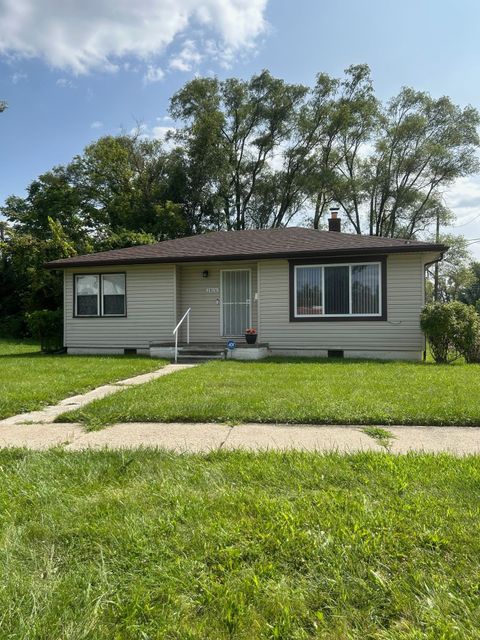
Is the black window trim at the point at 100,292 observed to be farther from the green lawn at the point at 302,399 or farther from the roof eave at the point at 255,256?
the green lawn at the point at 302,399

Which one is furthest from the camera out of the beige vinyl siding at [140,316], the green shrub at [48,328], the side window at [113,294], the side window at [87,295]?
the green shrub at [48,328]

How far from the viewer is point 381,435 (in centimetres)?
419

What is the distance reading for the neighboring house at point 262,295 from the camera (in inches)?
442

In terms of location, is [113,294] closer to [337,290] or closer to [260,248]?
[260,248]

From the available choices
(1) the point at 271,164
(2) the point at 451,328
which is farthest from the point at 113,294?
A: (1) the point at 271,164

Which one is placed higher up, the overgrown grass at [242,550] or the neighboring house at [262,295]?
the neighboring house at [262,295]

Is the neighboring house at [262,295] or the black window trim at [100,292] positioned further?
the black window trim at [100,292]

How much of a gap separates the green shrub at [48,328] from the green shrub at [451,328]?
1099 cm

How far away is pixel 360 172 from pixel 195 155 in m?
12.1

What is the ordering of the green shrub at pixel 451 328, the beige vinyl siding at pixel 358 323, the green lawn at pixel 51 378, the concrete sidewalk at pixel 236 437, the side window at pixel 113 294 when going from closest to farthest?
the concrete sidewalk at pixel 236 437 < the green lawn at pixel 51 378 < the green shrub at pixel 451 328 < the beige vinyl siding at pixel 358 323 < the side window at pixel 113 294

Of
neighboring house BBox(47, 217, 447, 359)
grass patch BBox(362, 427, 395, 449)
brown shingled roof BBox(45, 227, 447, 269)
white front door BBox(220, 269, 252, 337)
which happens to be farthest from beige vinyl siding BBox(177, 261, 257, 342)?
grass patch BBox(362, 427, 395, 449)

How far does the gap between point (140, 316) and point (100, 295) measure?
4.97 ft

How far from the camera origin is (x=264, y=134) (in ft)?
102

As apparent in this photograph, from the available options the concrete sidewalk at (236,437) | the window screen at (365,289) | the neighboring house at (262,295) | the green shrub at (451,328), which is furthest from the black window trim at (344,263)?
the concrete sidewalk at (236,437)
